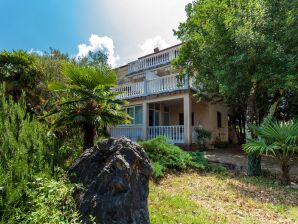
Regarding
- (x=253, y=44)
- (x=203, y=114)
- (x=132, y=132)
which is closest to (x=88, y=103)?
(x=253, y=44)

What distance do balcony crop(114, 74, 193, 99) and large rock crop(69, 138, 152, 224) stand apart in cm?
1062

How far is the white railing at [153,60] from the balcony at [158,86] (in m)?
4.05

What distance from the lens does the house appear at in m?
15.7

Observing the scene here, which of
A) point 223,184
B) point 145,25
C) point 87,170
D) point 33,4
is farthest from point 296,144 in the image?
point 33,4

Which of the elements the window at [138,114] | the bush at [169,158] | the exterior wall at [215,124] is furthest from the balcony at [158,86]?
the bush at [169,158]

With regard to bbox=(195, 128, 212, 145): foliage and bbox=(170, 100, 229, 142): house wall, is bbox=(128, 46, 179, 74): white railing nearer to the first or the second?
bbox=(170, 100, 229, 142): house wall

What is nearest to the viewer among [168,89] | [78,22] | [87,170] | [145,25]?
[87,170]

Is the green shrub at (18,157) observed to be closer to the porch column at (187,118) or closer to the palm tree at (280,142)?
the palm tree at (280,142)

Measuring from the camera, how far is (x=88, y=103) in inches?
222

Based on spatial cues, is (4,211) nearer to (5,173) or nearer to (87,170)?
(5,173)

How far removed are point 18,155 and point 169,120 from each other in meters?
17.9

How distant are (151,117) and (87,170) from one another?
595 inches

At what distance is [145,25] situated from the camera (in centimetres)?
1483

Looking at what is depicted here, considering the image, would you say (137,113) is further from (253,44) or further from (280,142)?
(280,142)
